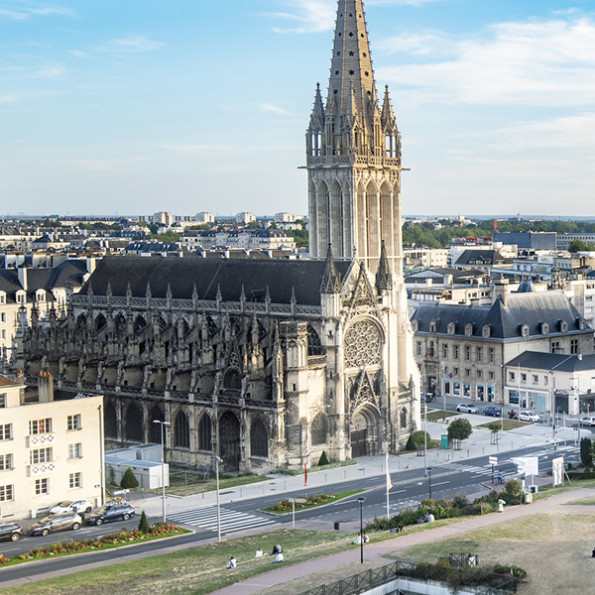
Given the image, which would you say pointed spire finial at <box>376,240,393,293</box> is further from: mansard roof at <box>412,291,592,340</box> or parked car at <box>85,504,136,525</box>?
parked car at <box>85,504,136,525</box>

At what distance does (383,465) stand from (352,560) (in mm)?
41414

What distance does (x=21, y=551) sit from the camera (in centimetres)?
6975

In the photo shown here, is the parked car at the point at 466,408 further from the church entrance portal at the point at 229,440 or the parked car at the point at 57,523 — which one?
the parked car at the point at 57,523

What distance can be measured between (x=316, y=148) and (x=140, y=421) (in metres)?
34.4

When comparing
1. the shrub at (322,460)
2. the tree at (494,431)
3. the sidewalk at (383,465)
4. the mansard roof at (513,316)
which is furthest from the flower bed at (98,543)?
the mansard roof at (513,316)

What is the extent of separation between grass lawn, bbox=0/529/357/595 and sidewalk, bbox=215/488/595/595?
1.35 m

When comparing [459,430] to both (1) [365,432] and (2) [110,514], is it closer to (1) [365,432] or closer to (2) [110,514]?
(1) [365,432]

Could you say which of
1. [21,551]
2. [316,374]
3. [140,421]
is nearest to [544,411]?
[316,374]

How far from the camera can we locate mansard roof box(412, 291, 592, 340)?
13225cm

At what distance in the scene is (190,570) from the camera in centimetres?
6241

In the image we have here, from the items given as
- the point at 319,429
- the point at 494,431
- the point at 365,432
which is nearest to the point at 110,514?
the point at 319,429

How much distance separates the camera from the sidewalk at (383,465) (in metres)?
86.2

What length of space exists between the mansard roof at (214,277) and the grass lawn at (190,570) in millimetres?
35648

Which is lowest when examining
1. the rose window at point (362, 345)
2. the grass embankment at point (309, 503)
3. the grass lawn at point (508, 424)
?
the grass embankment at point (309, 503)
